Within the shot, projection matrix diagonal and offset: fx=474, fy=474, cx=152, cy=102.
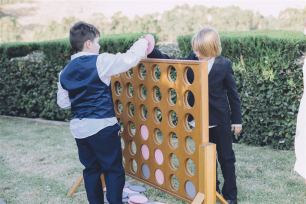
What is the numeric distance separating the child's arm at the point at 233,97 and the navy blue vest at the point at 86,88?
87 cm

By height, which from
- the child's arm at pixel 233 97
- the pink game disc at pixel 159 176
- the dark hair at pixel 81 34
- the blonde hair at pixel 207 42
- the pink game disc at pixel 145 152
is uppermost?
the dark hair at pixel 81 34

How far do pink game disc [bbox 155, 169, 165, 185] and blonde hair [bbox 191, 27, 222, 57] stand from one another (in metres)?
A: 0.98

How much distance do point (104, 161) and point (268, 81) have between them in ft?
8.46

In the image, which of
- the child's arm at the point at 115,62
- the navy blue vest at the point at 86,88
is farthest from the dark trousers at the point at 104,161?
the child's arm at the point at 115,62

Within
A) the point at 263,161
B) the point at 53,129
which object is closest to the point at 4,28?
the point at 53,129

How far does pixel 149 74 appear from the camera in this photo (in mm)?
3539

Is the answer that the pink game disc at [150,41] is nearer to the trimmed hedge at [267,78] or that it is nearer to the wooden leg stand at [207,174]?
the wooden leg stand at [207,174]

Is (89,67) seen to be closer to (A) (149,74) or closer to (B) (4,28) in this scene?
(A) (149,74)

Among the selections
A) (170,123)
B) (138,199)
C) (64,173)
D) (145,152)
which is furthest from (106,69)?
(64,173)

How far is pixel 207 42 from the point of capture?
3.30 meters

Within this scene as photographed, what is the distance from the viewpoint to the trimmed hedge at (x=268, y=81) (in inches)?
199

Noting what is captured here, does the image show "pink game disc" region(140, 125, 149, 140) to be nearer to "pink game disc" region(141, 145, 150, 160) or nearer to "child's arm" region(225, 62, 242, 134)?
"pink game disc" region(141, 145, 150, 160)

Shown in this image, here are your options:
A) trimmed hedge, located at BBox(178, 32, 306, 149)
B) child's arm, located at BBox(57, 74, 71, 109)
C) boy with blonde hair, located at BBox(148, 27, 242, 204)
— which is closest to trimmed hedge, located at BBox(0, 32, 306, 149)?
trimmed hedge, located at BBox(178, 32, 306, 149)

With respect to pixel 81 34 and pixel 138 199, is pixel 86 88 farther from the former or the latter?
pixel 138 199
